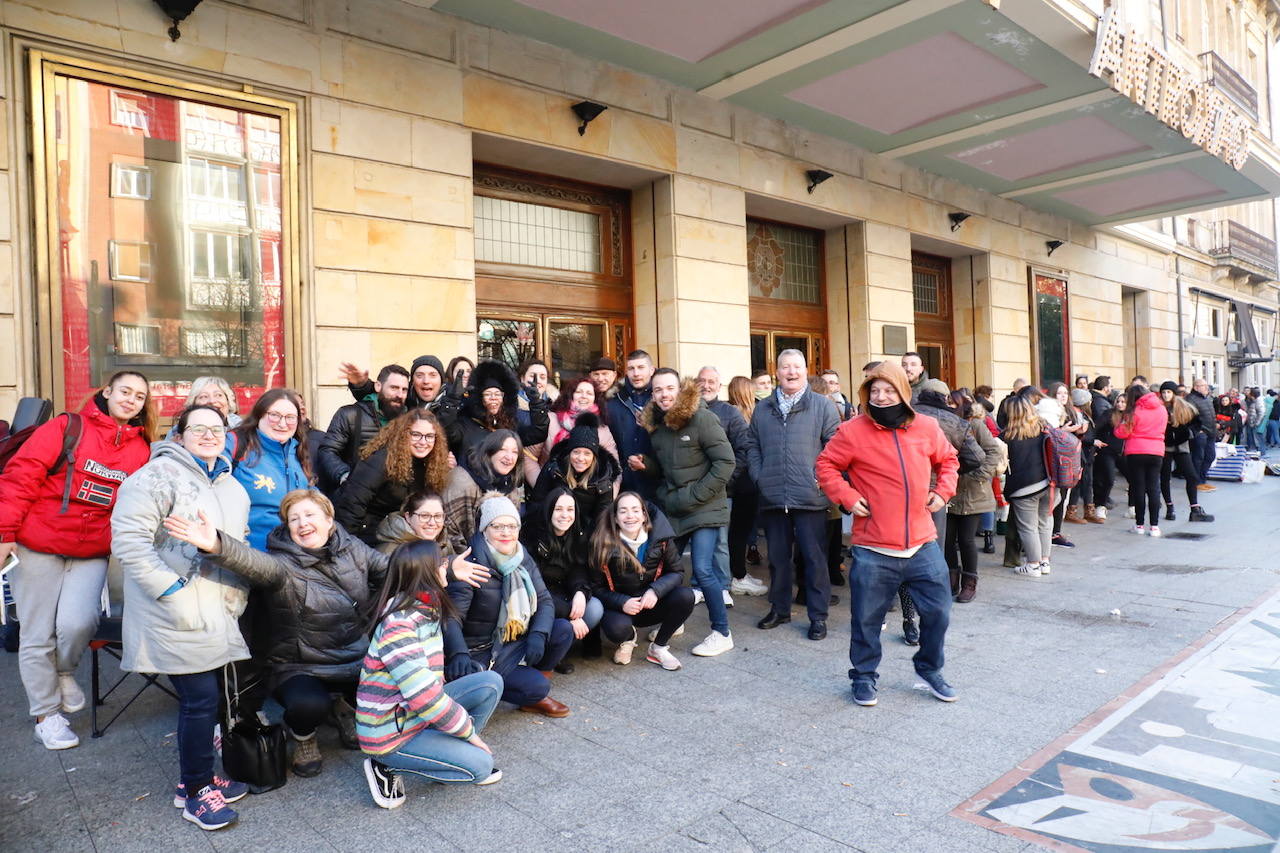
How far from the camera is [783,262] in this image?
12.3 m

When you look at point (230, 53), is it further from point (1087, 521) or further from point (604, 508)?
point (1087, 521)

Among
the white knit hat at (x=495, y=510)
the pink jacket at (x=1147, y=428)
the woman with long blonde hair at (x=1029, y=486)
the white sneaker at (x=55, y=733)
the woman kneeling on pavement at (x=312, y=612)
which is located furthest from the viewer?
the pink jacket at (x=1147, y=428)

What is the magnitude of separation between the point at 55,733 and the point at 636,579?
316 centimetres

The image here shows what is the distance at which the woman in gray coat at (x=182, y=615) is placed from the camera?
310 centimetres

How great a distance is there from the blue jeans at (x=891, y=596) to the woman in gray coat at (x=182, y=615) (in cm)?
315

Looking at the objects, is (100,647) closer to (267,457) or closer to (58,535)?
(58,535)

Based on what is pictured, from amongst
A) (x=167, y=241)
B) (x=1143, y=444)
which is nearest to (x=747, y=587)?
(x=167, y=241)

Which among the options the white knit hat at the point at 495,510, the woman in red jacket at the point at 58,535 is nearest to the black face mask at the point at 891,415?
the white knit hat at the point at 495,510

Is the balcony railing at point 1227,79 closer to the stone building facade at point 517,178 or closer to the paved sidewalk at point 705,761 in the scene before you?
the stone building facade at point 517,178

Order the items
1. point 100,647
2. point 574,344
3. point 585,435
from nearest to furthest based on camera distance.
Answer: point 100,647 < point 585,435 < point 574,344

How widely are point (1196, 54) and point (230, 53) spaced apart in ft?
68.6

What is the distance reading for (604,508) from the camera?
5137 mm

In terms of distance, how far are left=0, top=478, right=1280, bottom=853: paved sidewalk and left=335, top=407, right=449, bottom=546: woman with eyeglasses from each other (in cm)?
122

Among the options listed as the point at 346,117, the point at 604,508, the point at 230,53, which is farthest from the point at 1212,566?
the point at 230,53
